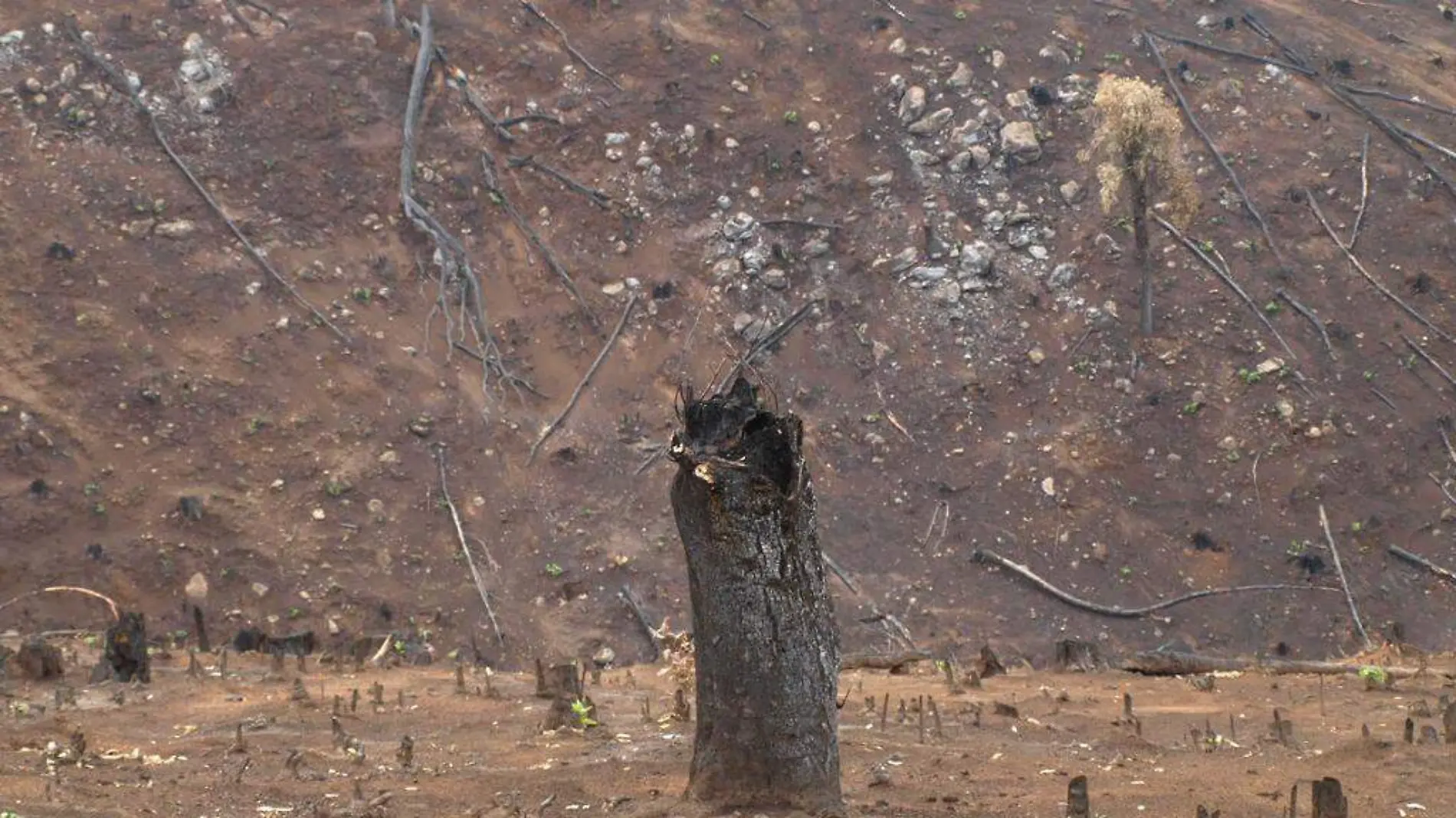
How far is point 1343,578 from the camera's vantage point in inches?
750

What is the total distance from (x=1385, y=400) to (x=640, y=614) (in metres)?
9.88

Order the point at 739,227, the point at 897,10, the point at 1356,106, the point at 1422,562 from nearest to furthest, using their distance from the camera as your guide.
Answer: the point at 1422,562, the point at 739,227, the point at 1356,106, the point at 897,10

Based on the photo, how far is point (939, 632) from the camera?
1848 cm

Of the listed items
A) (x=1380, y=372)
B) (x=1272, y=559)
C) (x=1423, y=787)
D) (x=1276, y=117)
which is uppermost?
(x=1276, y=117)

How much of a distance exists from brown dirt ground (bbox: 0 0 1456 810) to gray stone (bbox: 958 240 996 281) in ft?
1.85

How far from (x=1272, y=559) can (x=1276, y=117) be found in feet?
26.1

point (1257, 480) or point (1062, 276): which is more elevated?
point (1062, 276)

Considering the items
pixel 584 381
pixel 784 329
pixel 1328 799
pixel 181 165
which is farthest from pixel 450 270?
pixel 1328 799

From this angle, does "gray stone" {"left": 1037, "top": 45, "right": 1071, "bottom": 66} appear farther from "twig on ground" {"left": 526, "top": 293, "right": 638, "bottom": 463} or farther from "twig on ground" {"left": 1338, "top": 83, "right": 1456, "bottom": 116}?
"twig on ground" {"left": 526, "top": 293, "right": 638, "bottom": 463}

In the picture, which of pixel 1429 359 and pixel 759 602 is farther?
pixel 1429 359

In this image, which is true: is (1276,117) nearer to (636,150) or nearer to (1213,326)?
(1213,326)

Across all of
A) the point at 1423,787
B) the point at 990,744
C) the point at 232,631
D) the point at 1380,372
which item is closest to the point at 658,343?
the point at 232,631

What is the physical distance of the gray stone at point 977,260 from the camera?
22.3m

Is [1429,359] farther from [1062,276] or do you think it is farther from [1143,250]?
[1062,276]
